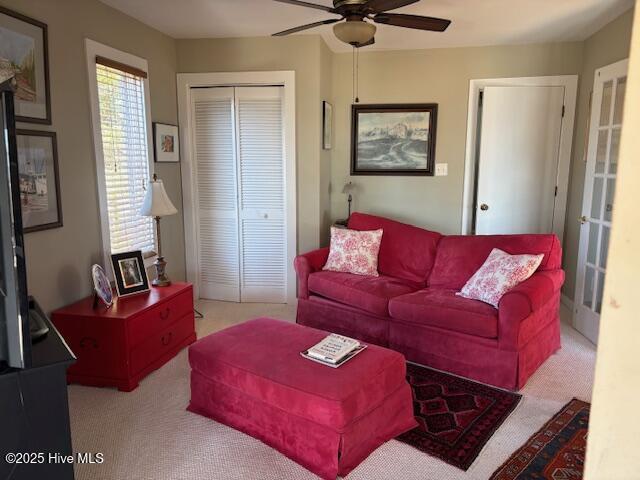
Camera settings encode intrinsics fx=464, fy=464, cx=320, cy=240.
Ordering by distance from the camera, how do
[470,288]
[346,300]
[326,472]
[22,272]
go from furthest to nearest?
[346,300]
[470,288]
[326,472]
[22,272]

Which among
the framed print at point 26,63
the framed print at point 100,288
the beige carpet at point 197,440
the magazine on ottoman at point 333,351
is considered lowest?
the beige carpet at point 197,440

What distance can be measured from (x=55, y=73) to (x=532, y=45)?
3820 mm

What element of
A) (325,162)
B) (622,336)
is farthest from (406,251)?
(622,336)

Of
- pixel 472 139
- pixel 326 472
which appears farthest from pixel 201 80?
pixel 326 472

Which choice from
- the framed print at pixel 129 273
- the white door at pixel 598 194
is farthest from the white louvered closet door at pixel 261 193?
the white door at pixel 598 194

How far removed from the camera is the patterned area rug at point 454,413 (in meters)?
2.19

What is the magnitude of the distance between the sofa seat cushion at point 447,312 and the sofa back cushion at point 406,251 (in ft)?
1.42

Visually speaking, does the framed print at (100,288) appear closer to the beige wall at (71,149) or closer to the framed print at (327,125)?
the beige wall at (71,149)

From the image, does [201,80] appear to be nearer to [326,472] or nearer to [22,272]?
[22,272]

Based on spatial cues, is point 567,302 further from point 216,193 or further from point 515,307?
point 216,193

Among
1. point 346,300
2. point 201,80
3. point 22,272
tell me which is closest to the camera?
point 22,272

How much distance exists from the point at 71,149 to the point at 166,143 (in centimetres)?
111

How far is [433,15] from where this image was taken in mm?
3355

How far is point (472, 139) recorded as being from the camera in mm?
4391
